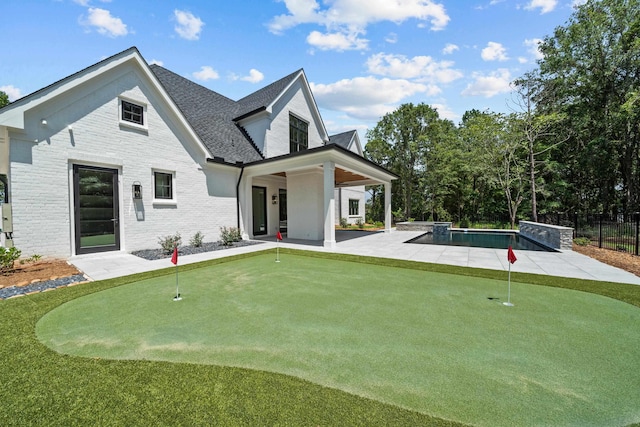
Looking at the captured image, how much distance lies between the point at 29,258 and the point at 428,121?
2749cm

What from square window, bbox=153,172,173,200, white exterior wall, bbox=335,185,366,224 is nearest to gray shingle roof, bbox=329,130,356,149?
white exterior wall, bbox=335,185,366,224

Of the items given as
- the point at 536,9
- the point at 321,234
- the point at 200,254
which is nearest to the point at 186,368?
the point at 200,254

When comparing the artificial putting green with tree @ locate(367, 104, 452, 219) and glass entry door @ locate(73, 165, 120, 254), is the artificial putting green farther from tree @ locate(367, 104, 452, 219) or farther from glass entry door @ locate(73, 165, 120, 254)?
tree @ locate(367, 104, 452, 219)

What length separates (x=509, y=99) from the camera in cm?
1755

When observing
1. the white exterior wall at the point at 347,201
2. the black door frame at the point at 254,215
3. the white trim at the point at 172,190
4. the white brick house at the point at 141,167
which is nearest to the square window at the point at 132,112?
the white brick house at the point at 141,167

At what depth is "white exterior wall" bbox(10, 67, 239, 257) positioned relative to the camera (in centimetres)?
698

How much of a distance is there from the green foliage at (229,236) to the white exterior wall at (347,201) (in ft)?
40.1

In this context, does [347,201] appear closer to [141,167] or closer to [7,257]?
[141,167]

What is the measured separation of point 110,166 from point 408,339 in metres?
10.3

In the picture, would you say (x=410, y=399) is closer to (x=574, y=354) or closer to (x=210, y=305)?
(x=574, y=354)

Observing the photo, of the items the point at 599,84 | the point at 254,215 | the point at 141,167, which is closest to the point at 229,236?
the point at 254,215

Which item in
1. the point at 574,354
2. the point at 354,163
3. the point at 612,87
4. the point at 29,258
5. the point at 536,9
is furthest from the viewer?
the point at 612,87

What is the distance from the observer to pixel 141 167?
9242 millimetres

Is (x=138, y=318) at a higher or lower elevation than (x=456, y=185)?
lower
